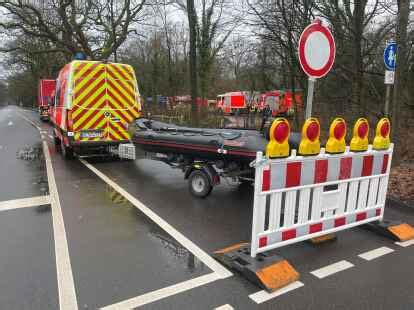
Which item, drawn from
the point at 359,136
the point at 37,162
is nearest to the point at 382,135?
the point at 359,136

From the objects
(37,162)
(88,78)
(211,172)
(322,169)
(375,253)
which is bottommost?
(37,162)

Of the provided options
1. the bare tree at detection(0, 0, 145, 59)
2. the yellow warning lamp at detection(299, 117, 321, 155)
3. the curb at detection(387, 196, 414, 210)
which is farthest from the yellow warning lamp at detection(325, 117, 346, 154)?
the bare tree at detection(0, 0, 145, 59)

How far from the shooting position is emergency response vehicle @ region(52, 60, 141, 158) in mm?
8898

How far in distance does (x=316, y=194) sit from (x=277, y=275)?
39.9 inches

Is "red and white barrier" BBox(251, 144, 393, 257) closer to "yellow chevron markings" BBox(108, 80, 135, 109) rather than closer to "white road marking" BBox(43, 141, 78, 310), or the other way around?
"white road marking" BBox(43, 141, 78, 310)

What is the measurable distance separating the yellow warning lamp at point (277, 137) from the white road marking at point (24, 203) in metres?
4.02

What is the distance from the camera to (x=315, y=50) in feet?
13.8

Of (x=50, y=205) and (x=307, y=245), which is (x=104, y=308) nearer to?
(x=307, y=245)

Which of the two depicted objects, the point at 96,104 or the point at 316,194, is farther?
the point at 96,104

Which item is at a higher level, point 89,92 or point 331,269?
point 89,92

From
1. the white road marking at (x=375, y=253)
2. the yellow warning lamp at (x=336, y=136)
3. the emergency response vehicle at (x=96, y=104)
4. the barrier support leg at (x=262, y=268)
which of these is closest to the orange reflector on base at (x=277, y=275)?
the barrier support leg at (x=262, y=268)

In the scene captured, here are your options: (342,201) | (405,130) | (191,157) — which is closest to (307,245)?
(342,201)

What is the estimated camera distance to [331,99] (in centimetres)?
1280

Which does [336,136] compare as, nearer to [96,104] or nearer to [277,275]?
[277,275]
